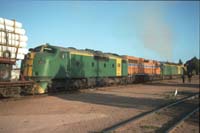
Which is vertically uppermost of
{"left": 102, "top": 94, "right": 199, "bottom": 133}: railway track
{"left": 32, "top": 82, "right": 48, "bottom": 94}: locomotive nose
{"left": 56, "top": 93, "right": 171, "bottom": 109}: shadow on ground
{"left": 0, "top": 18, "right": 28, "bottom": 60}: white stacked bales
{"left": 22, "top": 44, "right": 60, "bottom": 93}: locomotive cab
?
{"left": 0, "top": 18, "right": 28, "bottom": 60}: white stacked bales

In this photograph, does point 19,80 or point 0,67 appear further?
point 19,80

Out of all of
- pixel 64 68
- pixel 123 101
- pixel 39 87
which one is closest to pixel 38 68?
pixel 39 87

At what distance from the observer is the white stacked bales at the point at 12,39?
12891 mm

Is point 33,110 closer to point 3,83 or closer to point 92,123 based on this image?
point 3,83

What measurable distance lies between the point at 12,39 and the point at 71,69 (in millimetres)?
Result: 7671

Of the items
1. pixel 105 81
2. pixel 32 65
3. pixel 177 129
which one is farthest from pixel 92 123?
pixel 105 81

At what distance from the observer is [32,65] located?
16734mm

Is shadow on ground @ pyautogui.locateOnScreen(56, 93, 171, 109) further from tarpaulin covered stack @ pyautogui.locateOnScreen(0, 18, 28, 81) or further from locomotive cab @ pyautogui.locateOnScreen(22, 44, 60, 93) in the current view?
tarpaulin covered stack @ pyautogui.locateOnScreen(0, 18, 28, 81)

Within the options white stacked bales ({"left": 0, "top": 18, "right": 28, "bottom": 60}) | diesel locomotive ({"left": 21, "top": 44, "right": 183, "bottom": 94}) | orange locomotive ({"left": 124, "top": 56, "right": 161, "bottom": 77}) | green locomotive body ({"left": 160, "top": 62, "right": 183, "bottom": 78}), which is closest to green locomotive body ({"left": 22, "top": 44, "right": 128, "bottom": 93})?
diesel locomotive ({"left": 21, "top": 44, "right": 183, "bottom": 94})

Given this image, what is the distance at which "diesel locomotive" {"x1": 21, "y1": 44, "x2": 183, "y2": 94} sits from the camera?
662 inches

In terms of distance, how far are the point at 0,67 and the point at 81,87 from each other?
10.9 metres

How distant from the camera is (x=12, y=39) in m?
13.4

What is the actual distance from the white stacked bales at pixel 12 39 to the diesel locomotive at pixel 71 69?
9.51 feet

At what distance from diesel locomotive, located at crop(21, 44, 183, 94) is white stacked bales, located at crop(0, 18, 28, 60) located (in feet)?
9.51
